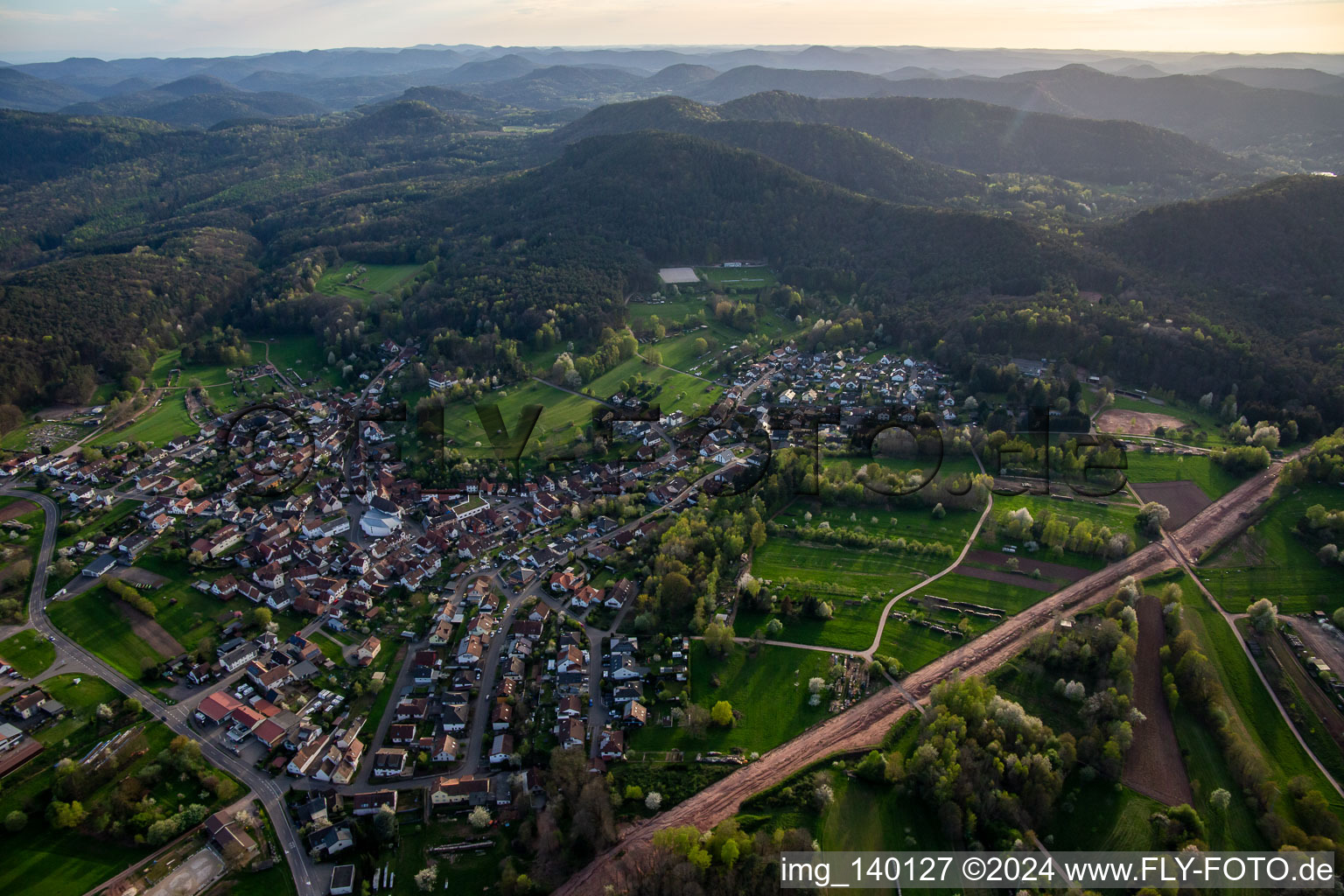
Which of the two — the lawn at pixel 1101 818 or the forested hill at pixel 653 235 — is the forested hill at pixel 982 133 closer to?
the forested hill at pixel 653 235

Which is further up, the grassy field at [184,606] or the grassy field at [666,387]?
the grassy field at [666,387]

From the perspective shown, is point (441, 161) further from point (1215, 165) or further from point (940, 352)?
point (1215, 165)

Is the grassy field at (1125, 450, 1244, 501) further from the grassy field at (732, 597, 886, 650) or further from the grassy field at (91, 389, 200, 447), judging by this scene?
the grassy field at (91, 389, 200, 447)

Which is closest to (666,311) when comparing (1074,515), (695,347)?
(695,347)

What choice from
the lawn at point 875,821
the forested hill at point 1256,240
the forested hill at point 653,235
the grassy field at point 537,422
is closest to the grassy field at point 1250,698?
the lawn at point 875,821

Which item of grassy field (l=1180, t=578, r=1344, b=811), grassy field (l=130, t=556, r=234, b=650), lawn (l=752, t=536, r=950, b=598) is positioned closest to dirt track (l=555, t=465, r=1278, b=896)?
grassy field (l=1180, t=578, r=1344, b=811)

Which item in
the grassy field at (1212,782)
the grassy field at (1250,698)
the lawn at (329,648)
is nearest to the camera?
the grassy field at (1212,782)

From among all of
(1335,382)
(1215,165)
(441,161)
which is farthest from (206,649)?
(1215,165)
